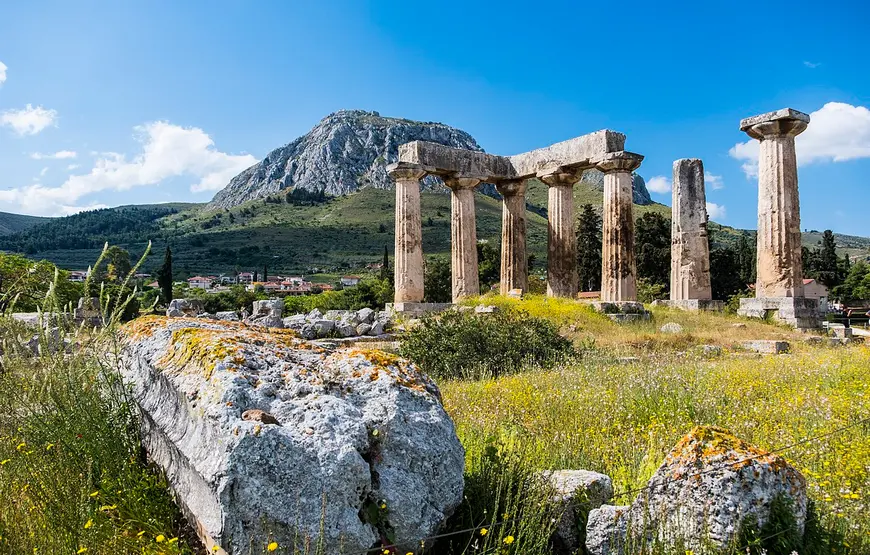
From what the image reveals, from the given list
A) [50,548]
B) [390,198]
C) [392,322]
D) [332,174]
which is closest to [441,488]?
[50,548]

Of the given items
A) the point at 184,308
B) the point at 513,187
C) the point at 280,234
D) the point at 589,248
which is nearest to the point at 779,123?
the point at 513,187

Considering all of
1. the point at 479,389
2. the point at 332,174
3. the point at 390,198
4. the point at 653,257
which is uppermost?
the point at 332,174

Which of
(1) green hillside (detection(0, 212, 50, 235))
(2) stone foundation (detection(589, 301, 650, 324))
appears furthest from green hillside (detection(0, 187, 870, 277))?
(2) stone foundation (detection(589, 301, 650, 324))

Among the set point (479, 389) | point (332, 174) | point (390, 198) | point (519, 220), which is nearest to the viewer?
point (479, 389)

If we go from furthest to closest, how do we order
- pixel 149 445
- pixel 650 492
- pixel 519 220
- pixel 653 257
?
1. pixel 653 257
2. pixel 519 220
3. pixel 149 445
4. pixel 650 492

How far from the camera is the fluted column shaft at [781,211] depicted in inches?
744

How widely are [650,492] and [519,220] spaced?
2124 centimetres

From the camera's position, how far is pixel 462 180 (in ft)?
71.9

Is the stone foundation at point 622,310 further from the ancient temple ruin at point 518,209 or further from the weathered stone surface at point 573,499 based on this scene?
the weathered stone surface at point 573,499

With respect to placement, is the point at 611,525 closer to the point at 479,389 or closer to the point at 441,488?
the point at 441,488

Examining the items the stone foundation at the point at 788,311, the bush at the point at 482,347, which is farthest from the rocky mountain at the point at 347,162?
the bush at the point at 482,347

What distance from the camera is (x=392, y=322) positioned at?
1986cm

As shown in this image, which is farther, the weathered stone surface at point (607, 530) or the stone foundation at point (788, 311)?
the stone foundation at point (788, 311)

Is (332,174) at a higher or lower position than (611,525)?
higher
